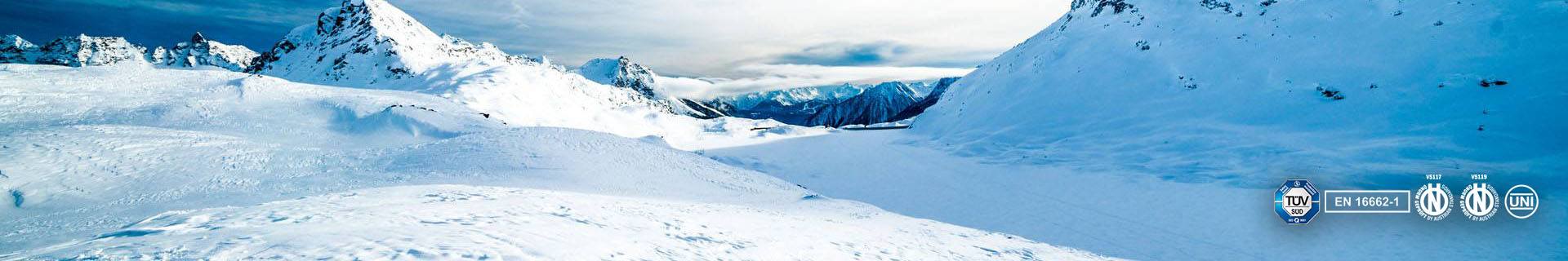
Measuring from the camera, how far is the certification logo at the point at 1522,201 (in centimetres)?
1055

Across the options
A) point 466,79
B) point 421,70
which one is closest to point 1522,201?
point 466,79

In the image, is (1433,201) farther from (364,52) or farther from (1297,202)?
(364,52)

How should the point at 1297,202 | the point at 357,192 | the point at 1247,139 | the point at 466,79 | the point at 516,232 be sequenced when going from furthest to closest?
the point at 466,79
the point at 1247,139
the point at 1297,202
the point at 357,192
the point at 516,232

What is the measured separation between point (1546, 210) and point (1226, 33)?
16938 mm

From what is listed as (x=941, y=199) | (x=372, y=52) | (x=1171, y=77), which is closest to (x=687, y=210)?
(x=941, y=199)

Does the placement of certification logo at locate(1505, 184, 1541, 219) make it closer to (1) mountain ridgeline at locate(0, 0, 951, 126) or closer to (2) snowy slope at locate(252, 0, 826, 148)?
(2) snowy slope at locate(252, 0, 826, 148)

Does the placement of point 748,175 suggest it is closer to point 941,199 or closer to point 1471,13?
point 941,199

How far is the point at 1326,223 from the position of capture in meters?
10.9

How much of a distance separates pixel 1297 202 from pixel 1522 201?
3.65 metres

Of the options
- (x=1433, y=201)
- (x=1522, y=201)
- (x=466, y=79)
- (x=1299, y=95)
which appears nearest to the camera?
(x=1522, y=201)

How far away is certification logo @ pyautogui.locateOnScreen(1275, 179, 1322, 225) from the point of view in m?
11.5

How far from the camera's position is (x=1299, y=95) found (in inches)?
757

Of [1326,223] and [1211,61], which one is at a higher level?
[1211,61]

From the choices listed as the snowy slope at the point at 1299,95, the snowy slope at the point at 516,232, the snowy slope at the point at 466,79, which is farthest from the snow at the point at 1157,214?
the snowy slope at the point at 466,79
